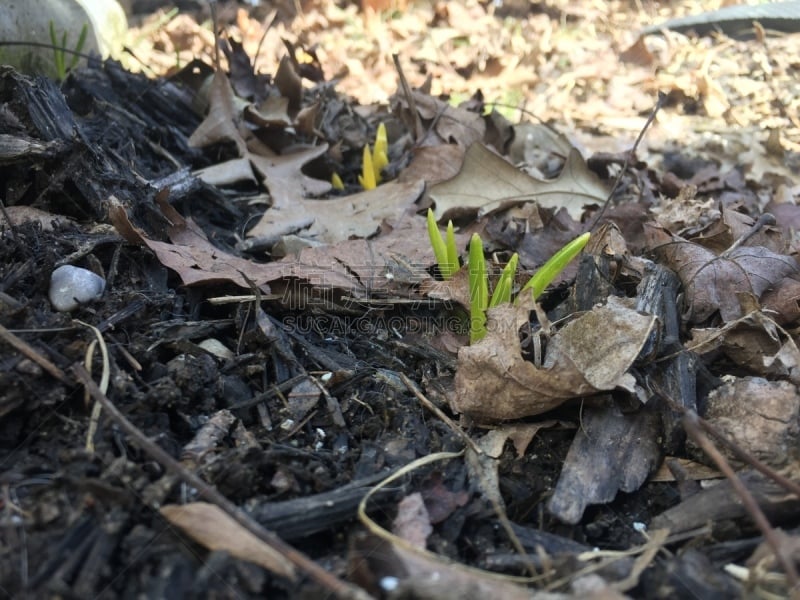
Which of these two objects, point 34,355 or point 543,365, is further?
point 543,365

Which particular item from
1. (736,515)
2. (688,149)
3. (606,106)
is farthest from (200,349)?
(606,106)

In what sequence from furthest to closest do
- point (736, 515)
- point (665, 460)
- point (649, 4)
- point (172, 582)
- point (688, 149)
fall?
point (649, 4), point (688, 149), point (665, 460), point (736, 515), point (172, 582)

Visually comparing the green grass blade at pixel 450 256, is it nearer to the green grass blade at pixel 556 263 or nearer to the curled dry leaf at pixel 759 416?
the green grass blade at pixel 556 263

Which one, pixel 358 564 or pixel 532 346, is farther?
pixel 532 346

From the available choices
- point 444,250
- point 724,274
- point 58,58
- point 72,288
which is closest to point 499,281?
point 444,250

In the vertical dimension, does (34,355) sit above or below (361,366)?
above

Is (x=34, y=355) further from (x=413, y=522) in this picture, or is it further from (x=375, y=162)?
(x=375, y=162)

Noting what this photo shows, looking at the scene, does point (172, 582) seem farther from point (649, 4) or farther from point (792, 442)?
point (649, 4)
